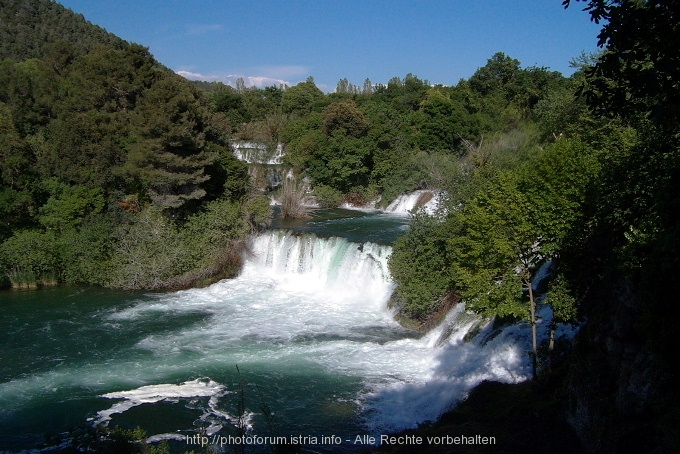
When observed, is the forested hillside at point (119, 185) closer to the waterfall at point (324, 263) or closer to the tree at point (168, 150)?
the tree at point (168, 150)

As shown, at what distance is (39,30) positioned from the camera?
68.2 metres

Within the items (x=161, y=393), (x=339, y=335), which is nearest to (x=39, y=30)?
(x=339, y=335)

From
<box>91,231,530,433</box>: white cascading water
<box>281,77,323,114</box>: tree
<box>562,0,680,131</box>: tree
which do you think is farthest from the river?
<box>281,77,323,114</box>: tree

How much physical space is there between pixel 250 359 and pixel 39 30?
70.2 meters

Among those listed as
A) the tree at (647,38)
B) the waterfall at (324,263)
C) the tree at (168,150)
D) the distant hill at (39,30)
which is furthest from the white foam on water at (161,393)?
the distant hill at (39,30)

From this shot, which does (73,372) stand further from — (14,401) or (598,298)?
(598,298)

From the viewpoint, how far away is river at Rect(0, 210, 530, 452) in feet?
38.4

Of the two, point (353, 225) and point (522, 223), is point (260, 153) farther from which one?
point (522, 223)

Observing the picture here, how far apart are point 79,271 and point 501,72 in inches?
1607

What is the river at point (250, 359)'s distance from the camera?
11.7 m

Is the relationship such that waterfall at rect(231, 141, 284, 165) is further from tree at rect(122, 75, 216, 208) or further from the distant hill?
the distant hill

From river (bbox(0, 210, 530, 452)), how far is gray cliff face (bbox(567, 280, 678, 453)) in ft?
9.36

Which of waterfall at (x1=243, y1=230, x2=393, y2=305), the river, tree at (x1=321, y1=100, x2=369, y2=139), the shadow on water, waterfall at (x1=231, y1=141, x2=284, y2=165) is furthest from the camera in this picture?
waterfall at (x1=231, y1=141, x2=284, y2=165)

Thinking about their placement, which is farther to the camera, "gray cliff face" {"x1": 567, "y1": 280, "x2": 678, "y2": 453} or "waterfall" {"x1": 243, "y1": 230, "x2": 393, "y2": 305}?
"waterfall" {"x1": 243, "y1": 230, "x2": 393, "y2": 305}
